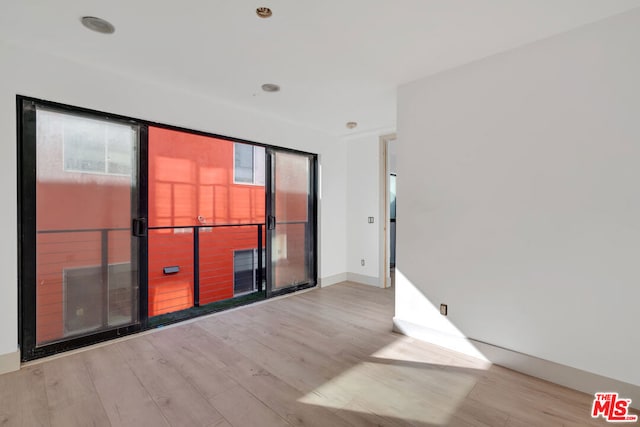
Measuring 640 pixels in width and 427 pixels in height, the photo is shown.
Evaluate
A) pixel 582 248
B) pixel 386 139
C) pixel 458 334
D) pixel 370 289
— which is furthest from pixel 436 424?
pixel 386 139

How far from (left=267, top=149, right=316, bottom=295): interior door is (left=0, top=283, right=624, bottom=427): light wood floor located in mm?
1341

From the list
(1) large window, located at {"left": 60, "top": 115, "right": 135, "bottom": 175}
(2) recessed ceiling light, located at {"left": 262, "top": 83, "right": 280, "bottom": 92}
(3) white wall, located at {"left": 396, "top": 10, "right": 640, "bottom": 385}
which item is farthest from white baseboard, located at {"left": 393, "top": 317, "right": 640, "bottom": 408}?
(1) large window, located at {"left": 60, "top": 115, "right": 135, "bottom": 175}

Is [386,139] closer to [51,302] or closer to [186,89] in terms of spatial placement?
[186,89]

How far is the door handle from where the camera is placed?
2.82 metres

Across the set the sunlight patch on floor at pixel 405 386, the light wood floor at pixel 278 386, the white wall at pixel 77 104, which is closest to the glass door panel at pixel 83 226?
the white wall at pixel 77 104

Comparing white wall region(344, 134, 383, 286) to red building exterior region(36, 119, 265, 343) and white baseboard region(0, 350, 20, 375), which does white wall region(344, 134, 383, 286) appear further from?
white baseboard region(0, 350, 20, 375)

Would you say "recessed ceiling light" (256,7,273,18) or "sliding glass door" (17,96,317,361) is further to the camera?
"sliding glass door" (17,96,317,361)

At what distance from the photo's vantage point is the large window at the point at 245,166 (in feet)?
22.6

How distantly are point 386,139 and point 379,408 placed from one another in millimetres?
3744

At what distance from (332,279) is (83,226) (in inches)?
134

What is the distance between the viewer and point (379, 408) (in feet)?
5.89

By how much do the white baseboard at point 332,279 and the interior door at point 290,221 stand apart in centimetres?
15

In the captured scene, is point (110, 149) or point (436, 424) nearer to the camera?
point (436, 424)

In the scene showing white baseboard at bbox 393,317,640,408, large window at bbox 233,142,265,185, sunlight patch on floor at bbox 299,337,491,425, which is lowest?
sunlight patch on floor at bbox 299,337,491,425
